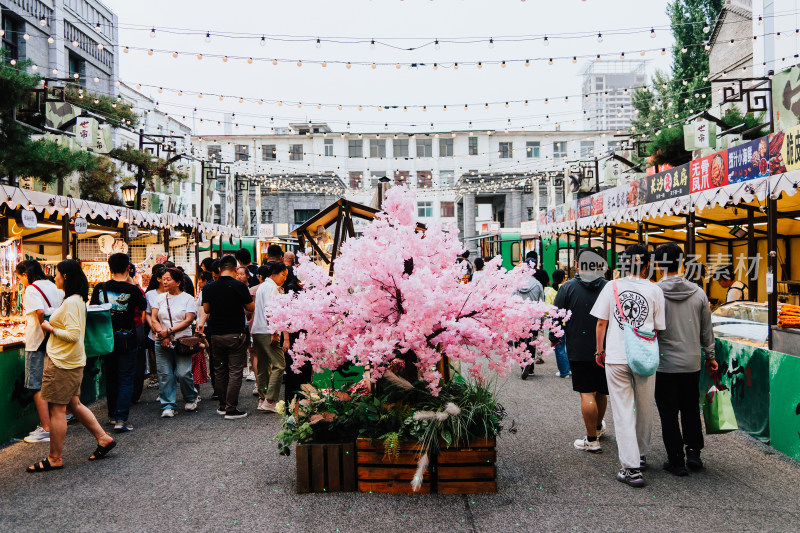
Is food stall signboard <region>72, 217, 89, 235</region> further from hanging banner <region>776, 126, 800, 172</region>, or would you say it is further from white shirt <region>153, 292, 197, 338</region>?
hanging banner <region>776, 126, 800, 172</region>

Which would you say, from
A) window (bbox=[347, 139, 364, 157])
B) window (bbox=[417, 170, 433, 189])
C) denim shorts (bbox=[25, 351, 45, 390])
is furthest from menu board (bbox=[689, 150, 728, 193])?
window (bbox=[347, 139, 364, 157])

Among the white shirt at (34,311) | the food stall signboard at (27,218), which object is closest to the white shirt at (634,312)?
the white shirt at (34,311)

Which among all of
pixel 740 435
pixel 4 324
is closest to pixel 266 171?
pixel 4 324

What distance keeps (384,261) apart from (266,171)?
144 feet

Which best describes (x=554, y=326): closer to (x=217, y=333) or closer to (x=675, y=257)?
(x=675, y=257)

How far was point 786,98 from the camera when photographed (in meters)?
6.06

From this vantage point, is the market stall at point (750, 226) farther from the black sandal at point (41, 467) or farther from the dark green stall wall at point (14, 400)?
the dark green stall wall at point (14, 400)


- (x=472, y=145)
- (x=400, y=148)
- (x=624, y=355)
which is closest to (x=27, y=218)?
(x=624, y=355)

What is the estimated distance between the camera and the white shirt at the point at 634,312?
4.45 m

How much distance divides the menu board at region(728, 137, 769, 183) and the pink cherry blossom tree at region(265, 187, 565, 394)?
392 cm

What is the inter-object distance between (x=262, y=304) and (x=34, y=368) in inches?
92.8

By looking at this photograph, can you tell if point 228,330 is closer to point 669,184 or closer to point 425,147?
point 669,184

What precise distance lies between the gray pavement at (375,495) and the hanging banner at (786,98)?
320cm

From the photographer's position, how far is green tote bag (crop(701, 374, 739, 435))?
468 cm
